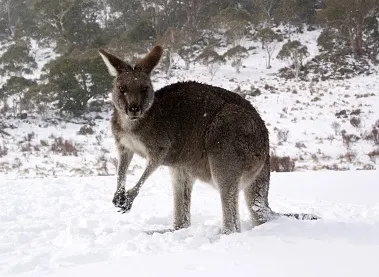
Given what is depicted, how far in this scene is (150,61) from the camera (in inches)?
151

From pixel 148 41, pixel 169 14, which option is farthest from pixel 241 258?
pixel 169 14

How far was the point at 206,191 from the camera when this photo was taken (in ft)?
19.9

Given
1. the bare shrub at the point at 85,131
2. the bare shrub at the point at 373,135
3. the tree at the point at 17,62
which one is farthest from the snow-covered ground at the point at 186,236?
the tree at the point at 17,62

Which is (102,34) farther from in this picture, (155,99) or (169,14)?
(155,99)

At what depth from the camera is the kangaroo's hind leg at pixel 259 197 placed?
386 centimetres

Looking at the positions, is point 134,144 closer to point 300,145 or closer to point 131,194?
point 131,194

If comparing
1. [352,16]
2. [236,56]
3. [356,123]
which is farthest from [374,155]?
[352,16]

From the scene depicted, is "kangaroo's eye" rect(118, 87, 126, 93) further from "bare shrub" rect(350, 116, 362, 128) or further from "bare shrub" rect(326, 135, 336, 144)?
"bare shrub" rect(350, 116, 362, 128)

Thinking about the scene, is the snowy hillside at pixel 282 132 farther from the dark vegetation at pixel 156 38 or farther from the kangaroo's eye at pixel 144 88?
the kangaroo's eye at pixel 144 88

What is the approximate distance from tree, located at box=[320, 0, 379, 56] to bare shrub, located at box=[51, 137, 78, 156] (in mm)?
22992

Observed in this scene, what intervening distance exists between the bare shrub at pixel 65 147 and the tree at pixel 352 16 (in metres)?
23.0

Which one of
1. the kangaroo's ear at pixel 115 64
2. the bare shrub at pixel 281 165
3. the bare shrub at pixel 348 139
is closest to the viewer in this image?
the kangaroo's ear at pixel 115 64

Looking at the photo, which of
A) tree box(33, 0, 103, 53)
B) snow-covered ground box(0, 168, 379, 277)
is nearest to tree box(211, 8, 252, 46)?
tree box(33, 0, 103, 53)

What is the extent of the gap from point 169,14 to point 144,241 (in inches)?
1407
